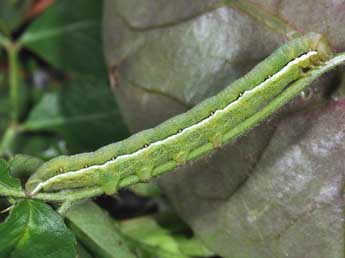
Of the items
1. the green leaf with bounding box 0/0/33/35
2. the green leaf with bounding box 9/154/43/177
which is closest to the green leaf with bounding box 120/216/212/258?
the green leaf with bounding box 9/154/43/177

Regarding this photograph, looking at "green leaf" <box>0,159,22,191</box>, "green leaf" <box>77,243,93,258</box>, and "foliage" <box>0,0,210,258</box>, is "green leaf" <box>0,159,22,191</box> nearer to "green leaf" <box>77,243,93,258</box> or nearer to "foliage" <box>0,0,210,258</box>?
"green leaf" <box>77,243,93,258</box>

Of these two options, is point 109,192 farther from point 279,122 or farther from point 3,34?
point 3,34

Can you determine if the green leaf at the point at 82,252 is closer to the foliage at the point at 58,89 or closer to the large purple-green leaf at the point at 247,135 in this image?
the large purple-green leaf at the point at 247,135

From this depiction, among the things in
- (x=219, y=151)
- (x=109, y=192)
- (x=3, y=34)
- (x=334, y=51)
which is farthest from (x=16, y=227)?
(x=3, y=34)

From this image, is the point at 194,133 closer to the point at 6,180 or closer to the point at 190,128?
the point at 190,128

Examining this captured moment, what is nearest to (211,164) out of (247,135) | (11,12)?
(247,135)

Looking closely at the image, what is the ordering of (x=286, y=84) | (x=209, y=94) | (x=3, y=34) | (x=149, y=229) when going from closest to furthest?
(x=286, y=84) → (x=209, y=94) → (x=149, y=229) → (x=3, y=34)
